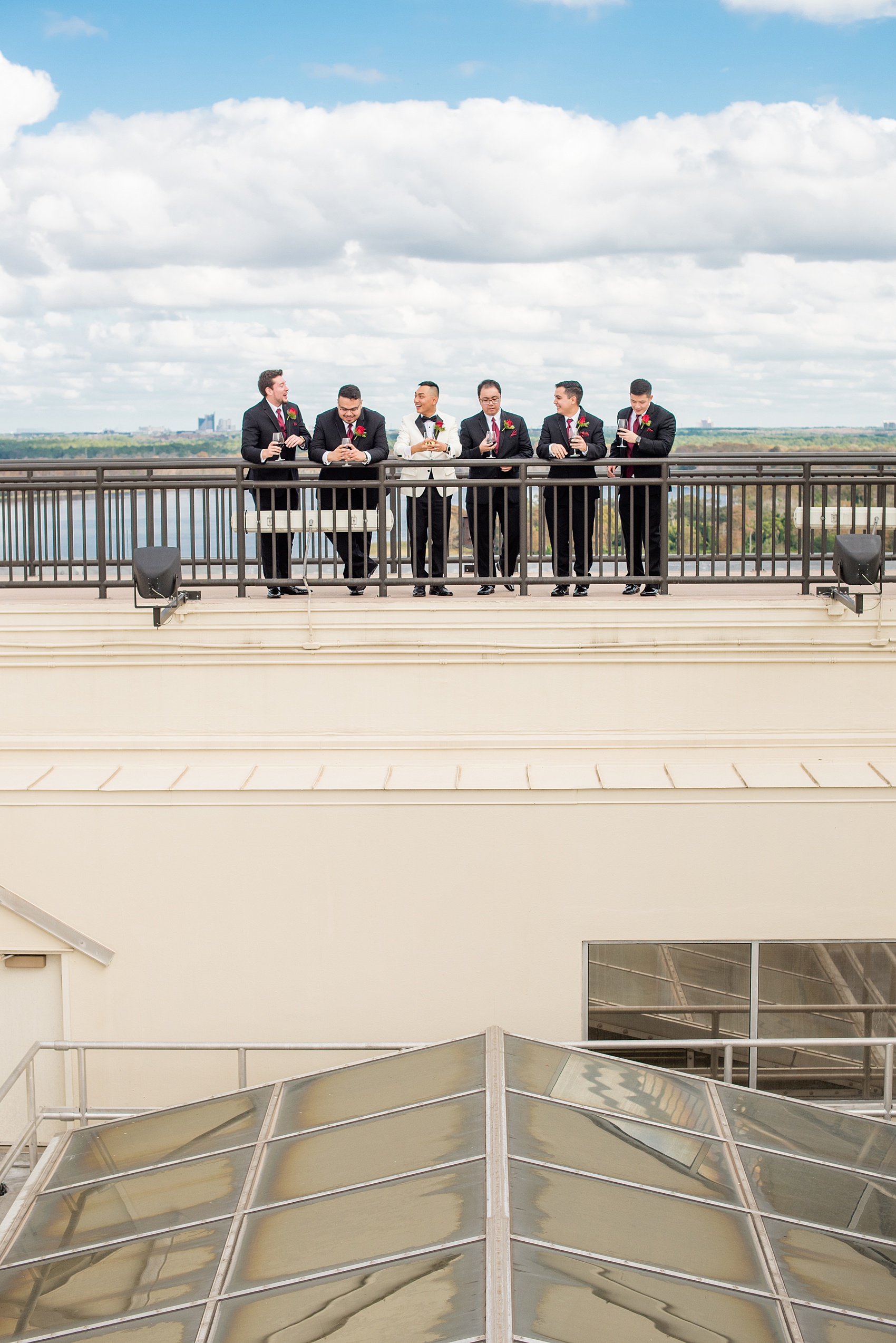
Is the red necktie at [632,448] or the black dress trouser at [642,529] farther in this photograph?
the red necktie at [632,448]

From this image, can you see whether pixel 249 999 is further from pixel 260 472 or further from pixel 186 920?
pixel 260 472

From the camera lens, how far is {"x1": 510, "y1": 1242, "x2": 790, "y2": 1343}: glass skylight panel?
443 centimetres

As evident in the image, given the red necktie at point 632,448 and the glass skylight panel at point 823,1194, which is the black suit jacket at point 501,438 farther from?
the glass skylight panel at point 823,1194

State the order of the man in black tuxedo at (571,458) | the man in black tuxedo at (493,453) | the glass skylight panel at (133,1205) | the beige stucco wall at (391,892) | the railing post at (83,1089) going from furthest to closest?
the man in black tuxedo at (493,453)
the man in black tuxedo at (571,458)
the beige stucco wall at (391,892)
the railing post at (83,1089)
the glass skylight panel at (133,1205)

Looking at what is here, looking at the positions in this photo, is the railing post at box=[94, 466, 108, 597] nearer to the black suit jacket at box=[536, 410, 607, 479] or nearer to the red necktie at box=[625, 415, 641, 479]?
the black suit jacket at box=[536, 410, 607, 479]

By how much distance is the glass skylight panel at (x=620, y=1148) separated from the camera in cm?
567

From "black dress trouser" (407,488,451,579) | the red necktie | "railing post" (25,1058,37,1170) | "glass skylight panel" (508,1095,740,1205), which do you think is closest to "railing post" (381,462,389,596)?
"black dress trouser" (407,488,451,579)

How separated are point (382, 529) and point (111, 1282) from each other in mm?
5980

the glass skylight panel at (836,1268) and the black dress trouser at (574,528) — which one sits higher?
the black dress trouser at (574,528)

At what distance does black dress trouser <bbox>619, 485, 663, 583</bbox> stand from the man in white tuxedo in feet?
4.85

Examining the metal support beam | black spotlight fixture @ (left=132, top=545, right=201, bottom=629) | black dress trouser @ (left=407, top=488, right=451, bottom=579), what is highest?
black dress trouser @ (left=407, top=488, right=451, bottom=579)

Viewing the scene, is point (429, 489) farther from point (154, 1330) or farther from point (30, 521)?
point (154, 1330)

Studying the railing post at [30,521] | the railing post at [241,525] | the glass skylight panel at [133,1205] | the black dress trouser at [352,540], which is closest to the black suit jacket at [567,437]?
the black dress trouser at [352,540]

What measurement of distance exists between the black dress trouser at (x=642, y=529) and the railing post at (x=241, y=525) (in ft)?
9.79
